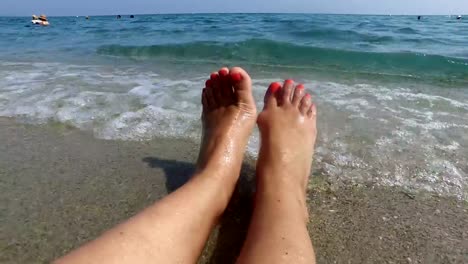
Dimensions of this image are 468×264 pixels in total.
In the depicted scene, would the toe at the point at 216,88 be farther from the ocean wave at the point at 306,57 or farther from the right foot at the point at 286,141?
the ocean wave at the point at 306,57

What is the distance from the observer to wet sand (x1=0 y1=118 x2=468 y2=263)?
1.29 meters

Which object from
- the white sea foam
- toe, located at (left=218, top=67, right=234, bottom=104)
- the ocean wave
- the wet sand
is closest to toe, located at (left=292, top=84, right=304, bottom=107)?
the white sea foam

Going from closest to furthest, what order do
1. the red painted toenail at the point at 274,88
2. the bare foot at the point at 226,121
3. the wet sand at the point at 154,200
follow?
the wet sand at the point at 154,200 < the bare foot at the point at 226,121 < the red painted toenail at the point at 274,88

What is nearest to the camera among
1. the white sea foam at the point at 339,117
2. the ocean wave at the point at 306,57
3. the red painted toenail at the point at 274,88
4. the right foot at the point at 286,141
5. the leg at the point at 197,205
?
the leg at the point at 197,205

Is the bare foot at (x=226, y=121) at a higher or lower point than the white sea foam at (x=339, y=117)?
higher

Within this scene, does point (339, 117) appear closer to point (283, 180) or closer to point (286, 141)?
point (286, 141)

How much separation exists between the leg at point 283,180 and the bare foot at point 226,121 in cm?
11

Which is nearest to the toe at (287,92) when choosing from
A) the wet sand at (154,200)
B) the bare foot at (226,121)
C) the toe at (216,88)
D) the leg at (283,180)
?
the leg at (283,180)

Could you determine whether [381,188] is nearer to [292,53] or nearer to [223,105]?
[223,105]

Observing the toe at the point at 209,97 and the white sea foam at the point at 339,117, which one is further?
the toe at the point at 209,97

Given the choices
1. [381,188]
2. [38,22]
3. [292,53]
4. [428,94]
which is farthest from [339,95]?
[38,22]

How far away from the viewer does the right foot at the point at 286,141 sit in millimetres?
1531

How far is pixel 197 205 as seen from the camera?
1.24m

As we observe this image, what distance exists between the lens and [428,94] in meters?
3.31
